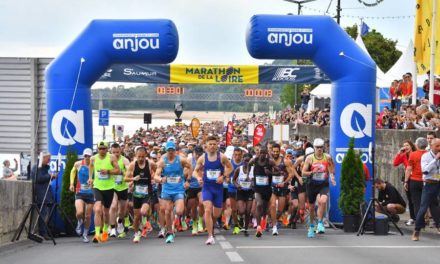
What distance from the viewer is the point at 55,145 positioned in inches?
760

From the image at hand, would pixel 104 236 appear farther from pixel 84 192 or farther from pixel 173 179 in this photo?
pixel 173 179

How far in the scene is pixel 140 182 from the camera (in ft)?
56.9

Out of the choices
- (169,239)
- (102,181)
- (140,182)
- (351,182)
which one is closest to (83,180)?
(102,181)

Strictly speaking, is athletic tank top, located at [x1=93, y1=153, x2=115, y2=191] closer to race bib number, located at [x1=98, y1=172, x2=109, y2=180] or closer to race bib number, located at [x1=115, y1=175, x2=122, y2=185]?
race bib number, located at [x1=98, y1=172, x2=109, y2=180]

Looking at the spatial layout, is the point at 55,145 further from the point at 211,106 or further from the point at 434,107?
the point at 211,106

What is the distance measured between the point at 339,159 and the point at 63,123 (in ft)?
19.7

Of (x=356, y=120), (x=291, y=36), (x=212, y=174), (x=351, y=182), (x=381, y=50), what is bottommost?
(x=351, y=182)

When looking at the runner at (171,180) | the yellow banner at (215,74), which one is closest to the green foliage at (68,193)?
the runner at (171,180)

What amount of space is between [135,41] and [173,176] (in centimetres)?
381

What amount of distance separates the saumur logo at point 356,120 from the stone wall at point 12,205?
6821 millimetres

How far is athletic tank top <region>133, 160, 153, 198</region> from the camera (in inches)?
681

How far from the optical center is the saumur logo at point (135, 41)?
63.0 feet

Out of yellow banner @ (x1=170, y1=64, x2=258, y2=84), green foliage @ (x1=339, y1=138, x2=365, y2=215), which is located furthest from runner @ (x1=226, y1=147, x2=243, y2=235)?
yellow banner @ (x1=170, y1=64, x2=258, y2=84)

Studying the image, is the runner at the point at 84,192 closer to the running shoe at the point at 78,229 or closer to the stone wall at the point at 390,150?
the running shoe at the point at 78,229
